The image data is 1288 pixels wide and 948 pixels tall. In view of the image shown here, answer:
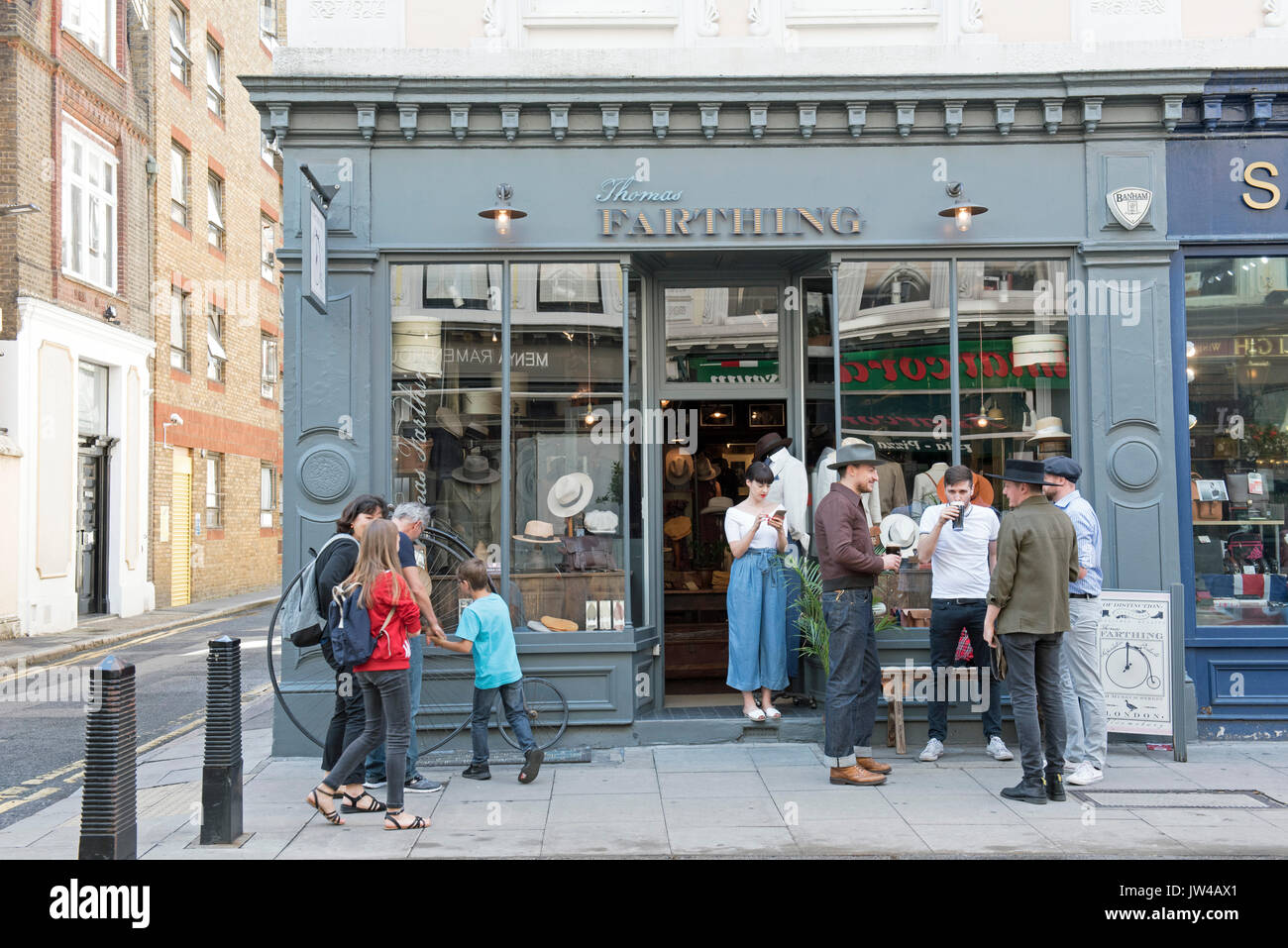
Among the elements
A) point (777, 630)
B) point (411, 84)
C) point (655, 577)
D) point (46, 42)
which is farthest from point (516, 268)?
point (46, 42)

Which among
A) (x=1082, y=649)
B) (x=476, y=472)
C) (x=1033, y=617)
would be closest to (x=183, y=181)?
(x=476, y=472)

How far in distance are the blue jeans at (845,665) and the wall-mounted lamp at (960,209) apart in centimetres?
323

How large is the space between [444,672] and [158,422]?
1640 centimetres

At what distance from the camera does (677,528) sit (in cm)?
1098

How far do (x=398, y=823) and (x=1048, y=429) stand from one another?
5.97 meters

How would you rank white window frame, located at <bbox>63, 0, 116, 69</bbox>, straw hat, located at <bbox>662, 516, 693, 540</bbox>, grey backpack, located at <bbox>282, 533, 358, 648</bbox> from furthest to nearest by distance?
white window frame, located at <bbox>63, 0, 116, 69</bbox> < straw hat, located at <bbox>662, 516, 693, 540</bbox> < grey backpack, located at <bbox>282, 533, 358, 648</bbox>

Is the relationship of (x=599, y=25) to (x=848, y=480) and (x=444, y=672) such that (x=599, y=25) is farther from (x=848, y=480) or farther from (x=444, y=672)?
(x=444, y=672)

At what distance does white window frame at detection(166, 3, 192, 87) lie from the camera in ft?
78.2

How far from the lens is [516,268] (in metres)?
8.99

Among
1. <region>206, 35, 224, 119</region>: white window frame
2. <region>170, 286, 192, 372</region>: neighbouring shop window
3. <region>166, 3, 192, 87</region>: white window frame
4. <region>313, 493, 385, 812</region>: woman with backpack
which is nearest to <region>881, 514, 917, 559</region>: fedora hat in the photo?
<region>313, 493, 385, 812</region>: woman with backpack

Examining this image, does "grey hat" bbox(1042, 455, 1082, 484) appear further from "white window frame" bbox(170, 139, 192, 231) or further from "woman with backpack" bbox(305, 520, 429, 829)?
"white window frame" bbox(170, 139, 192, 231)

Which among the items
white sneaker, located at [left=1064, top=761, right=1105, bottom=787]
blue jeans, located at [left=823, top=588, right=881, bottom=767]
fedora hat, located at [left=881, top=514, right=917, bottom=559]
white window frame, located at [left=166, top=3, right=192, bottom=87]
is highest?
white window frame, located at [left=166, top=3, right=192, bottom=87]

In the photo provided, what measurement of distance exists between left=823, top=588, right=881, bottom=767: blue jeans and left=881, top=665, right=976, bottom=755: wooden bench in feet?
2.95

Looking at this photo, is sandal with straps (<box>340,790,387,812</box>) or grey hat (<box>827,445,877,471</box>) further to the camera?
grey hat (<box>827,445,877,471</box>)
